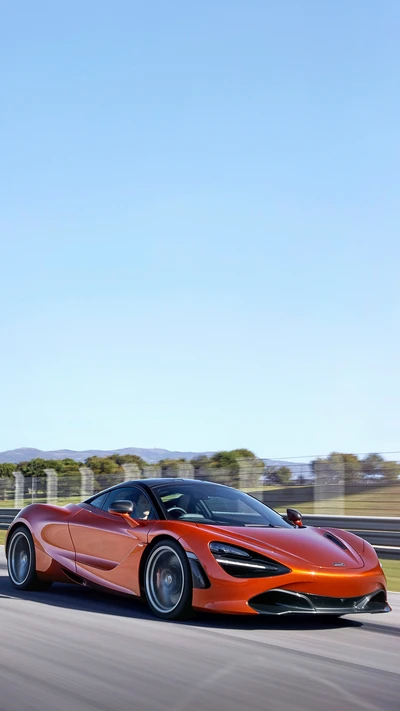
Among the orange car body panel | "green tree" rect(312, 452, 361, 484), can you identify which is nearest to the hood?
the orange car body panel

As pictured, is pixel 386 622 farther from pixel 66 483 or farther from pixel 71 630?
pixel 66 483

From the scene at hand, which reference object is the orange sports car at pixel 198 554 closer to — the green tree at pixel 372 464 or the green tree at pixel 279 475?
the green tree at pixel 372 464

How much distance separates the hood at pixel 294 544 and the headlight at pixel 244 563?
0.06m

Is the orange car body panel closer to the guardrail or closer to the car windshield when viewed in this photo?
the car windshield

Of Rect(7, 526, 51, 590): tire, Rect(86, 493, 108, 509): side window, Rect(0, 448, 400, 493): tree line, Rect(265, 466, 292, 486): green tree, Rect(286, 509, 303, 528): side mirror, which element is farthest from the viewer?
Rect(265, 466, 292, 486): green tree

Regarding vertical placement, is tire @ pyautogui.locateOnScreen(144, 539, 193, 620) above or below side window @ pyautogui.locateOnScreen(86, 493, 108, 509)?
below

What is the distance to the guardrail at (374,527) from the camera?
13055 mm

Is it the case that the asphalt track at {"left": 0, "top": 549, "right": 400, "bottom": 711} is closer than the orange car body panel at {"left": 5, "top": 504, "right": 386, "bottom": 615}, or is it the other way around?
the asphalt track at {"left": 0, "top": 549, "right": 400, "bottom": 711}

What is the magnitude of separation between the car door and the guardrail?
5763 millimetres

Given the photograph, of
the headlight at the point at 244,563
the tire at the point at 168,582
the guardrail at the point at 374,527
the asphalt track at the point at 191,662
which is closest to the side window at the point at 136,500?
the tire at the point at 168,582

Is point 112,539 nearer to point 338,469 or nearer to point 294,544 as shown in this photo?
point 294,544

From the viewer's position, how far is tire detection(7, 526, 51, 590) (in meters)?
8.97

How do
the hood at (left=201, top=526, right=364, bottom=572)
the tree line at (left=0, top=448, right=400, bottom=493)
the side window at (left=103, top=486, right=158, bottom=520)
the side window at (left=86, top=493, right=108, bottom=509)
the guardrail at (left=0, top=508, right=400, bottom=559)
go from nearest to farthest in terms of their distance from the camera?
the hood at (left=201, top=526, right=364, bottom=572) < the side window at (left=103, top=486, right=158, bottom=520) < the side window at (left=86, top=493, right=108, bottom=509) < the guardrail at (left=0, top=508, right=400, bottom=559) < the tree line at (left=0, top=448, right=400, bottom=493)

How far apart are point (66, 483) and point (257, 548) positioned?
702 inches
